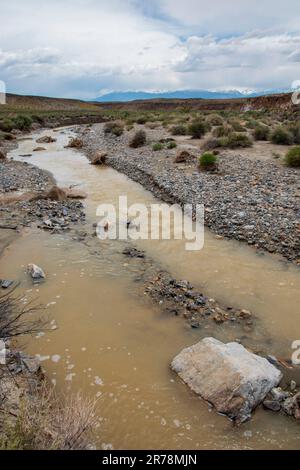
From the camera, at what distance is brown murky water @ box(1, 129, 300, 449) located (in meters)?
4.02

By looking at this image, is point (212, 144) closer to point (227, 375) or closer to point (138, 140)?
point (138, 140)

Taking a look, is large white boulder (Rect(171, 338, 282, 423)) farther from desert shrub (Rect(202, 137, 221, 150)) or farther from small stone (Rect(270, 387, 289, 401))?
desert shrub (Rect(202, 137, 221, 150))

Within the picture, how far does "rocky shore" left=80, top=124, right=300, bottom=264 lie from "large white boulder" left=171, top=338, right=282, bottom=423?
13.0 ft

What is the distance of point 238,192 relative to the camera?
12062mm

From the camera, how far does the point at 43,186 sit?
48.8ft

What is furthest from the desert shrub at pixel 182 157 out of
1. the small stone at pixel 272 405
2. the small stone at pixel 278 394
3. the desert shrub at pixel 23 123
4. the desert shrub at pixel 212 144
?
the desert shrub at pixel 23 123

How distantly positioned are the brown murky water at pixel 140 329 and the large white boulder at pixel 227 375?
0.14m

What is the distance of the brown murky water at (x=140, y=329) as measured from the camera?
13.2 ft

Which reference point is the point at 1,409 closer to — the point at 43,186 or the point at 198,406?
the point at 198,406

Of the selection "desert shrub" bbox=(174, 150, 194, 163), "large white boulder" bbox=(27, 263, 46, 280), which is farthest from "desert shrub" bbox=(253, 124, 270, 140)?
"large white boulder" bbox=(27, 263, 46, 280)

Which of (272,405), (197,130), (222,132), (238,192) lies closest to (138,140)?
(197,130)

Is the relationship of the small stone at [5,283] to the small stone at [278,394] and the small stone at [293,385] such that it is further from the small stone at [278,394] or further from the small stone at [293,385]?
the small stone at [293,385]

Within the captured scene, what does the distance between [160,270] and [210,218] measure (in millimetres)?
3329

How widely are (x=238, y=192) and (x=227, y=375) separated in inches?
340
